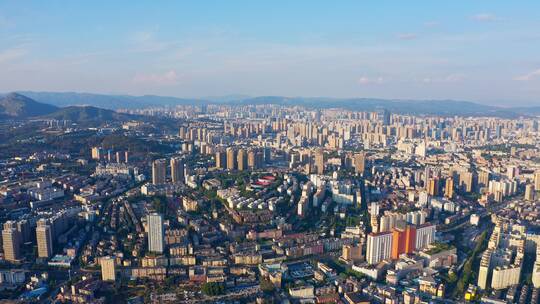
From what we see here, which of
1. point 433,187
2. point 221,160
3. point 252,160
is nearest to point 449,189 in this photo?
point 433,187

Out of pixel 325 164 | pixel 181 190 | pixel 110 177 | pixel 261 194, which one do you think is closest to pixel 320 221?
pixel 261 194

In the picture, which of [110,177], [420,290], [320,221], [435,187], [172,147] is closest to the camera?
[420,290]

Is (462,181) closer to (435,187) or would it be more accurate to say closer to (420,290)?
(435,187)

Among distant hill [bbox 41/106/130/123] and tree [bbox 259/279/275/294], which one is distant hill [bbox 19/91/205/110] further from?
tree [bbox 259/279/275/294]

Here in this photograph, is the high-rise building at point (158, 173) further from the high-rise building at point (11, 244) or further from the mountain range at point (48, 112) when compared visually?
the mountain range at point (48, 112)

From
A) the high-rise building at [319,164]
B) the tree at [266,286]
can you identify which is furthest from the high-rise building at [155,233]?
the high-rise building at [319,164]

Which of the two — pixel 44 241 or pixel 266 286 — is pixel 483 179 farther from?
pixel 44 241
